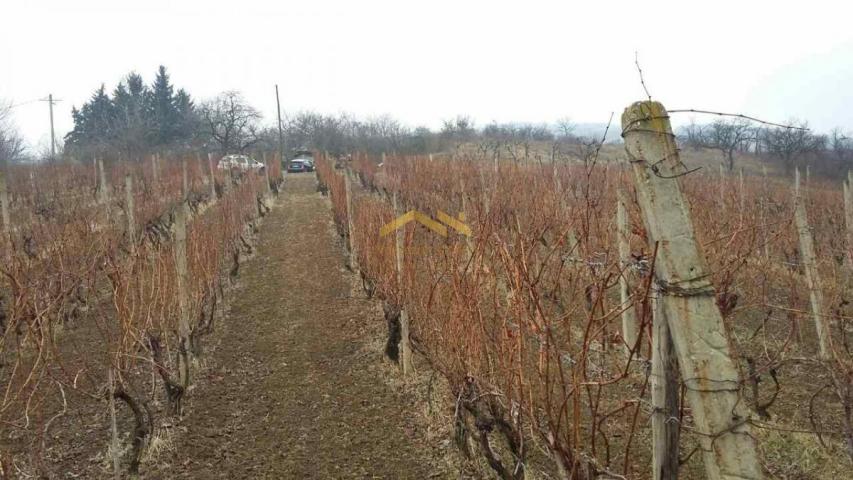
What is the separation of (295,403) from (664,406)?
4.04 meters

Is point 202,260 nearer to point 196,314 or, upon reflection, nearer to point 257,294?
point 196,314

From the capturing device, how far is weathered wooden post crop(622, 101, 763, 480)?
1.33m

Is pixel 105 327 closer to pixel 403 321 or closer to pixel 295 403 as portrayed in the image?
pixel 295 403

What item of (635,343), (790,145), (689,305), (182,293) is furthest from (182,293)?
(790,145)

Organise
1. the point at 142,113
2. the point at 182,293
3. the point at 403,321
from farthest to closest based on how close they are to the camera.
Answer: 1. the point at 142,113
2. the point at 403,321
3. the point at 182,293

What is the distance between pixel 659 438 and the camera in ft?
5.43

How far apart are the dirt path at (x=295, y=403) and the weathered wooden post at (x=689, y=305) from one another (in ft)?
9.38

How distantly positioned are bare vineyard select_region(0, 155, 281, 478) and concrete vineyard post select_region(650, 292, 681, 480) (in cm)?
254

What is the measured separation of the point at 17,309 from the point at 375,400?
3001 millimetres

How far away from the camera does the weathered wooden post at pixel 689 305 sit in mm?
1330

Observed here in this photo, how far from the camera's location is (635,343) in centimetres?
159

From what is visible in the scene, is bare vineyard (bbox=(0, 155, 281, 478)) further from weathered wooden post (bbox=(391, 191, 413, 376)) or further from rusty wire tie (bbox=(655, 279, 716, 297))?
rusty wire tie (bbox=(655, 279, 716, 297))

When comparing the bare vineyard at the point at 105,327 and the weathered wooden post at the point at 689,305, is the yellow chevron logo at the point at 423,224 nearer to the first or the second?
the bare vineyard at the point at 105,327

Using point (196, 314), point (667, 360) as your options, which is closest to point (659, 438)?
point (667, 360)
